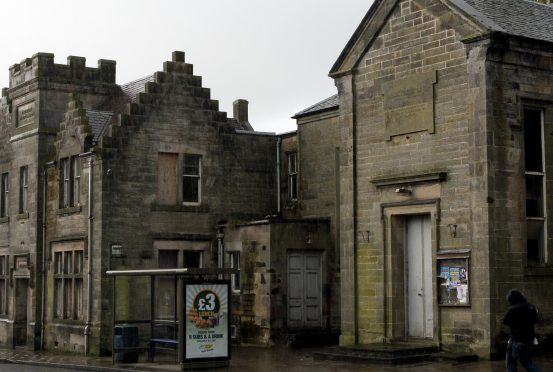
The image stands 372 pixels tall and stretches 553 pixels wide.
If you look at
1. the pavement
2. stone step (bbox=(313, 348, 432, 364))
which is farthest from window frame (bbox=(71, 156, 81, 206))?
stone step (bbox=(313, 348, 432, 364))

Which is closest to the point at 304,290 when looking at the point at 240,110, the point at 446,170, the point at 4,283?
the point at 446,170

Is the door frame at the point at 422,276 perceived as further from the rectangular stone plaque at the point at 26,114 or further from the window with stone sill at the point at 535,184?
the rectangular stone plaque at the point at 26,114

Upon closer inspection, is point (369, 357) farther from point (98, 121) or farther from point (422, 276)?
point (98, 121)

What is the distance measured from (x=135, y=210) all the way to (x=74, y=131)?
337 centimetres

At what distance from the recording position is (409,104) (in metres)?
24.5

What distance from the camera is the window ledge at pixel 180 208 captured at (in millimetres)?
31234

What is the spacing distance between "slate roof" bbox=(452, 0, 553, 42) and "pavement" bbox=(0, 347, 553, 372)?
7.53 m

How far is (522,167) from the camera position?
22875mm

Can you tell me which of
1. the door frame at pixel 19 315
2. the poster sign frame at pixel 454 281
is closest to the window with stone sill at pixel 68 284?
the door frame at pixel 19 315

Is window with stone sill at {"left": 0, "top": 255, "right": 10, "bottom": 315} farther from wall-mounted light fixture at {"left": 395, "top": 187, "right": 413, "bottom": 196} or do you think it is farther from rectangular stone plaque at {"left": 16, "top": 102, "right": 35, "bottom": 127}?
wall-mounted light fixture at {"left": 395, "top": 187, "right": 413, "bottom": 196}

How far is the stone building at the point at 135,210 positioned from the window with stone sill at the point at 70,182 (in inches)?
1.8

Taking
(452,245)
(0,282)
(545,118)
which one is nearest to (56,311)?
(0,282)

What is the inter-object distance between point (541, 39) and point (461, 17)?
6.31 ft

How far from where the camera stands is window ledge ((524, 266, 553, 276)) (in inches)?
893
